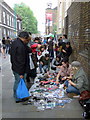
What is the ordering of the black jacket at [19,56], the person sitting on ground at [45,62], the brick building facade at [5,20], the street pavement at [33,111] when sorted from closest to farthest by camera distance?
the street pavement at [33,111]
the black jacket at [19,56]
the person sitting on ground at [45,62]
the brick building facade at [5,20]

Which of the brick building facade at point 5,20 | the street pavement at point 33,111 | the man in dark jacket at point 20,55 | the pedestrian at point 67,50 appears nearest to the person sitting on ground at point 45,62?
the pedestrian at point 67,50

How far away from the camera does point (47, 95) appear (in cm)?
544

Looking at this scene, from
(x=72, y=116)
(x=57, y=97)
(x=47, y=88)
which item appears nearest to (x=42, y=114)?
(x=72, y=116)

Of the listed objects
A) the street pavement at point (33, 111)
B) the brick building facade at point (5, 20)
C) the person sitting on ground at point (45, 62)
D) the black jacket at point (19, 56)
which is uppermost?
the brick building facade at point (5, 20)

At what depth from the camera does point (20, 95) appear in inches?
185

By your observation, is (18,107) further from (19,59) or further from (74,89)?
(74,89)

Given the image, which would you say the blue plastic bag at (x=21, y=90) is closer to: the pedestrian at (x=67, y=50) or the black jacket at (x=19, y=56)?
the black jacket at (x=19, y=56)

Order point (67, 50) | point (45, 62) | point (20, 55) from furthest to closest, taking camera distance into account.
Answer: point (67, 50)
point (45, 62)
point (20, 55)

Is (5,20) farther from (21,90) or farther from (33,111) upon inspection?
(33,111)

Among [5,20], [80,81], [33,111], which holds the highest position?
[5,20]

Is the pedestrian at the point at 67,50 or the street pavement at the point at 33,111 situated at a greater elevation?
the pedestrian at the point at 67,50

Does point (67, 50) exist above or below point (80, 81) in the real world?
above

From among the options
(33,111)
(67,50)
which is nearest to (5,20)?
(67,50)

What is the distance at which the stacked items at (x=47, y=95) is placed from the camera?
472 cm
